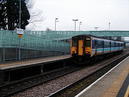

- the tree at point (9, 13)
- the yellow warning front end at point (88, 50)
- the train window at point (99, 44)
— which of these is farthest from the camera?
the tree at point (9, 13)

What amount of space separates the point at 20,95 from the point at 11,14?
35296 mm

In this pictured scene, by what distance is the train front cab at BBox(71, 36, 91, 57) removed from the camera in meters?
22.4

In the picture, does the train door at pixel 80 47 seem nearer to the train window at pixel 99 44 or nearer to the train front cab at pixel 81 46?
the train front cab at pixel 81 46

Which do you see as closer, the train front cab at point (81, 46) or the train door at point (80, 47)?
the train front cab at point (81, 46)

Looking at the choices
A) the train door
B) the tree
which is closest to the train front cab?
the train door

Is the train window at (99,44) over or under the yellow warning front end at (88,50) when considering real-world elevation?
over

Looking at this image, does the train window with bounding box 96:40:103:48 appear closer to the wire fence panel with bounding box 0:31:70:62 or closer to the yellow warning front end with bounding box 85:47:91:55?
the yellow warning front end with bounding box 85:47:91:55

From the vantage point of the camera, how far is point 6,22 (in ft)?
144

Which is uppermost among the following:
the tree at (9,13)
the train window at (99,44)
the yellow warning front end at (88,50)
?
the tree at (9,13)

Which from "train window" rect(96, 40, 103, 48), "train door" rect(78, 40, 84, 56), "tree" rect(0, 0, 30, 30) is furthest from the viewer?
"tree" rect(0, 0, 30, 30)

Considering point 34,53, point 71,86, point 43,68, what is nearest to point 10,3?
point 34,53

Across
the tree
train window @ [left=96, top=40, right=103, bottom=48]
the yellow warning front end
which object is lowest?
the yellow warning front end

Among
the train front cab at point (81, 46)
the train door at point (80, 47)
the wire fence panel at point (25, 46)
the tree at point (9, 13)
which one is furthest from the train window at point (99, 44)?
the tree at point (9, 13)

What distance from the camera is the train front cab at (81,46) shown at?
883 inches
